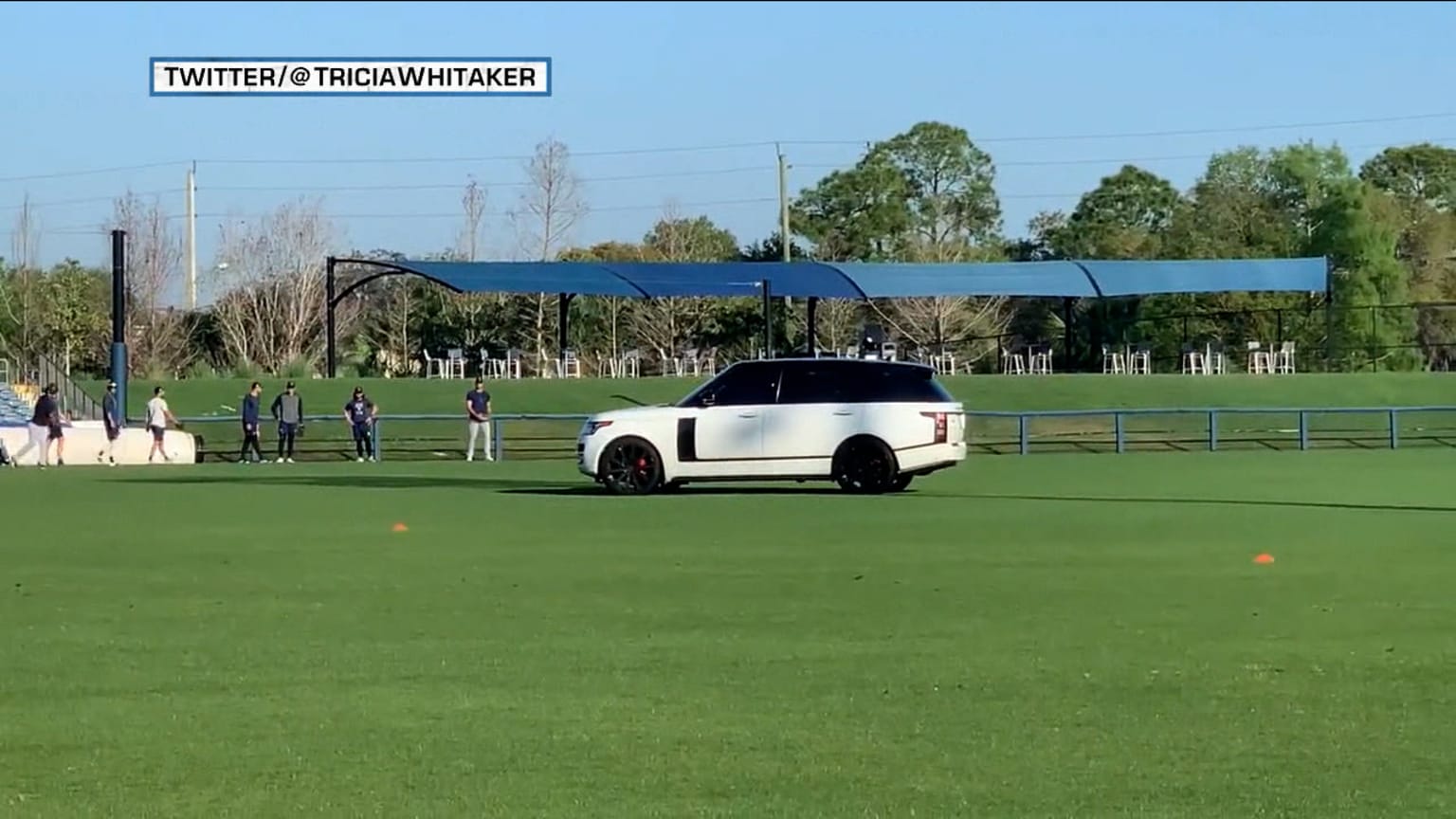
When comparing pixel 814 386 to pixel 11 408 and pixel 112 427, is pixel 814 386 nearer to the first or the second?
pixel 112 427

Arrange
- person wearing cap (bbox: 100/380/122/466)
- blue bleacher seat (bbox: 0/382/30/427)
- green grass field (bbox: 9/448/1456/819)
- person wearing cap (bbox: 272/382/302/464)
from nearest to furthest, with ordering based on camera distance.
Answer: green grass field (bbox: 9/448/1456/819), person wearing cap (bbox: 272/382/302/464), person wearing cap (bbox: 100/380/122/466), blue bleacher seat (bbox: 0/382/30/427)

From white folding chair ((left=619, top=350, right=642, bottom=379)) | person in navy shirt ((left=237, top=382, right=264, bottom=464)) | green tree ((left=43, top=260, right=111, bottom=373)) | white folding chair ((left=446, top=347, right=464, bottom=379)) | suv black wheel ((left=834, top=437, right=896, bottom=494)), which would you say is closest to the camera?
suv black wheel ((left=834, top=437, right=896, bottom=494))

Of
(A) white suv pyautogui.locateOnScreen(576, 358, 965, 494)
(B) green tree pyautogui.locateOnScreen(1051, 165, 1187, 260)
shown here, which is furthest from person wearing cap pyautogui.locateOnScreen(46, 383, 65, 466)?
(B) green tree pyautogui.locateOnScreen(1051, 165, 1187, 260)

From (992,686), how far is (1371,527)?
10.4 metres

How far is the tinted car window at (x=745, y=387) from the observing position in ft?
84.2

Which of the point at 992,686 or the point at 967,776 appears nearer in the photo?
the point at 967,776

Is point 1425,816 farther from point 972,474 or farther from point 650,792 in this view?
point 972,474

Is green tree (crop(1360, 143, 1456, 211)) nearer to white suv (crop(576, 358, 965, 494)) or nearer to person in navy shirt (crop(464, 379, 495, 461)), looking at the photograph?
person in navy shirt (crop(464, 379, 495, 461))

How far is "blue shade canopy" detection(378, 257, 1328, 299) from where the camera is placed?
5078 cm

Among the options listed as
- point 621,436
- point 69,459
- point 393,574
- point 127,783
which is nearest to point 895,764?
point 127,783

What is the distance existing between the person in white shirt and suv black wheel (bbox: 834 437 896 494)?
55.2 ft

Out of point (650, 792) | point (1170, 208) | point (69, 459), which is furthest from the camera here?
point (1170, 208)

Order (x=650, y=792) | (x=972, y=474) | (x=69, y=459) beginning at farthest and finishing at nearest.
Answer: (x=69, y=459)
(x=972, y=474)
(x=650, y=792)

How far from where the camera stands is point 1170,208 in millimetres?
92188
